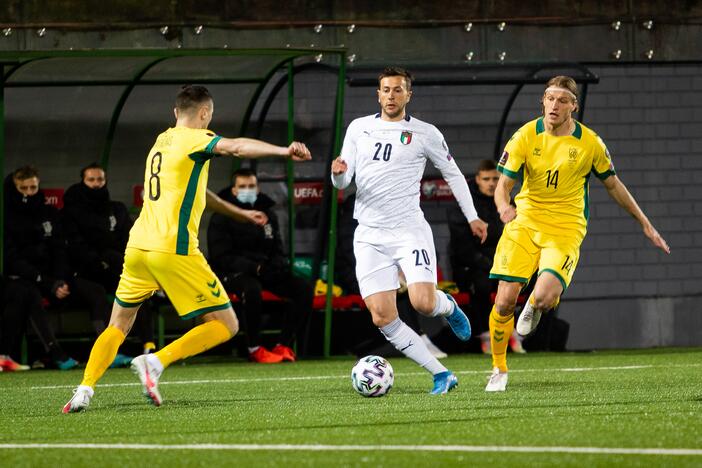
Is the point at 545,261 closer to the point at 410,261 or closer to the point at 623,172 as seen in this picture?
the point at 410,261

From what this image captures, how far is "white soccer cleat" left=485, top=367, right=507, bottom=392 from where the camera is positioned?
8234 millimetres

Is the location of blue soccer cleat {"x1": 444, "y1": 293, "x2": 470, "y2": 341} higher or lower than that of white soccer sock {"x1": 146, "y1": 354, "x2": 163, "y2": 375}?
higher

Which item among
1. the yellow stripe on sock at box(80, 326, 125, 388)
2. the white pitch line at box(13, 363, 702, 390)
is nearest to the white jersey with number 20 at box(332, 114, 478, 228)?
the yellow stripe on sock at box(80, 326, 125, 388)

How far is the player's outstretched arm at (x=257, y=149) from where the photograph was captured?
21.4ft

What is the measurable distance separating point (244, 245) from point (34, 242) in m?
1.89

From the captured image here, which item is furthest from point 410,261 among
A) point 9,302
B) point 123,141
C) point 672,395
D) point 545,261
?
point 123,141

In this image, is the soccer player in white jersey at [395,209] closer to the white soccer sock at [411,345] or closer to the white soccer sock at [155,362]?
the white soccer sock at [411,345]

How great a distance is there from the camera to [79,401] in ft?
23.7

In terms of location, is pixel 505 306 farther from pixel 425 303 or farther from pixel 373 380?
pixel 373 380

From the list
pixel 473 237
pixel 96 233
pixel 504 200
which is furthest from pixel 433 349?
pixel 504 200

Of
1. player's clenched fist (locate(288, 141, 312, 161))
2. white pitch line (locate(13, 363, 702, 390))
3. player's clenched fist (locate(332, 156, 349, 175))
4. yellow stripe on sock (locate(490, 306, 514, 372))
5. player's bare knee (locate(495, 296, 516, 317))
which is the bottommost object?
white pitch line (locate(13, 363, 702, 390))

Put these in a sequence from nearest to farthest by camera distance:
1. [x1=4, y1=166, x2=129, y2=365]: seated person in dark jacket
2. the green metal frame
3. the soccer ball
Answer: the soccer ball, the green metal frame, [x1=4, y1=166, x2=129, y2=365]: seated person in dark jacket

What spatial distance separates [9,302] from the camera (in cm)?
1180

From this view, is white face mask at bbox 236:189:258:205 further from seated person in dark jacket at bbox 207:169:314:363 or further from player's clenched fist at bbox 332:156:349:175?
player's clenched fist at bbox 332:156:349:175
